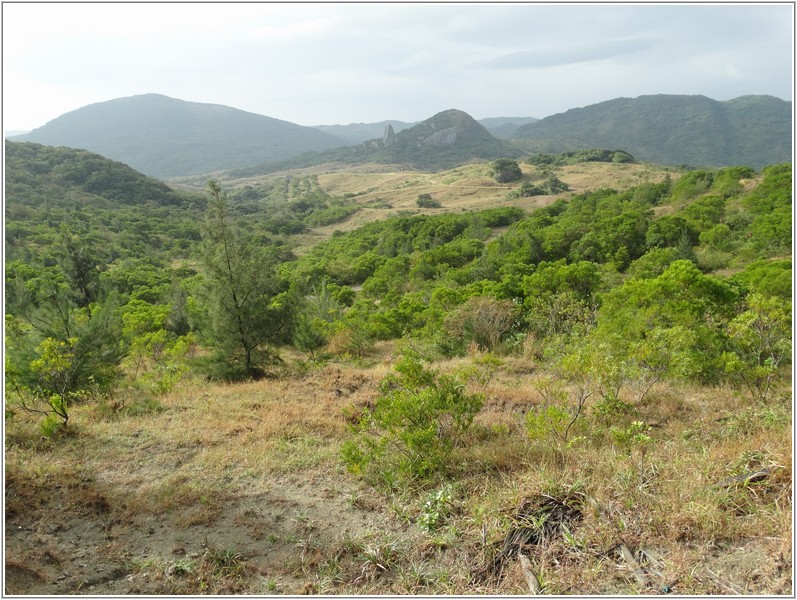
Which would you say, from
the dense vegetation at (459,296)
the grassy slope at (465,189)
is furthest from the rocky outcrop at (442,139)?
the dense vegetation at (459,296)

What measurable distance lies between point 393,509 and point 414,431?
0.88 metres

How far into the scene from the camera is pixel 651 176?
5650 centimetres

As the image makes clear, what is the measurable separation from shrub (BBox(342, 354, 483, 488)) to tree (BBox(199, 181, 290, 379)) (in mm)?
6114

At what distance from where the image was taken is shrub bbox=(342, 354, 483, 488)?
5379mm

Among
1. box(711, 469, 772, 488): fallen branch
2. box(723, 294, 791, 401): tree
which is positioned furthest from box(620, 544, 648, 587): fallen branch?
box(723, 294, 791, 401): tree

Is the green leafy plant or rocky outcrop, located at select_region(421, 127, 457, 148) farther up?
rocky outcrop, located at select_region(421, 127, 457, 148)

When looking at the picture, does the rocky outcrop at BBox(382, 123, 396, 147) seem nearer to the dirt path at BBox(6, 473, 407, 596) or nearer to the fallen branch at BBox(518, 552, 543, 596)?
the dirt path at BBox(6, 473, 407, 596)

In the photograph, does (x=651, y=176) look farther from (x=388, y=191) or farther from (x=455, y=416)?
(x=455, y=416)

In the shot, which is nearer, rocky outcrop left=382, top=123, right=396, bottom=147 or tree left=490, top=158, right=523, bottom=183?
tree left=490, top=158, right=523, bottom=183

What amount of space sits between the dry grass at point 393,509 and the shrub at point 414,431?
9.6 inches

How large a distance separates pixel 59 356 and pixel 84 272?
1177 cm

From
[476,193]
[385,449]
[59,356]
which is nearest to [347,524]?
[385,449]

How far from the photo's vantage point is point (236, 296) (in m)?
11.2

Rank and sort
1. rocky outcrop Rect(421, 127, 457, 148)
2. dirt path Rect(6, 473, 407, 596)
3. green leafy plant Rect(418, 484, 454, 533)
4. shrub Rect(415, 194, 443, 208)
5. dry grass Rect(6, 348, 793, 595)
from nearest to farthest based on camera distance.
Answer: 1. dry grass Rect(6, 348, 793, 595)
2. dirt path Rect(6, 473, 407, 596)
3. green leafy plant Rect(418, 484, 454, 533)
4. shrub Rect(415, 194, 443, 208)
5. rocky outcrop Rect(421, 127, 457, 148)
